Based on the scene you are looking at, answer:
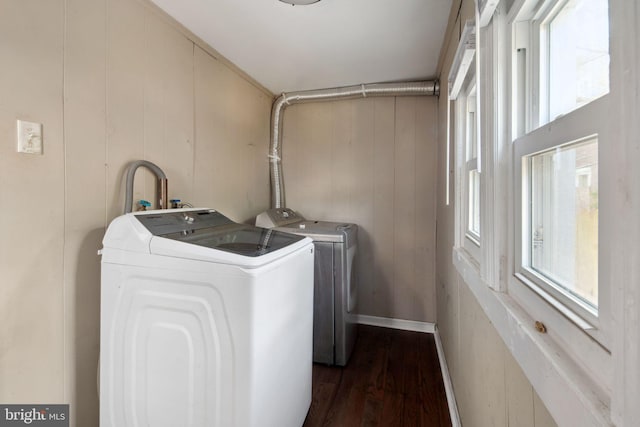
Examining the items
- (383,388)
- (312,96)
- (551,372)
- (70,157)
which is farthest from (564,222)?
(312,96)

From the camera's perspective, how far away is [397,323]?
2705 millimetres

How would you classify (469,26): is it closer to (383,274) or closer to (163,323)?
(163,323)

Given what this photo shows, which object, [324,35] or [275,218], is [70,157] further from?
[324,35]

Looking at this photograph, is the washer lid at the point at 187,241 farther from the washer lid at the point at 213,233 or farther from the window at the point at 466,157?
the window at the point at 466,157

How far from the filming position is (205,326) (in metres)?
1.04

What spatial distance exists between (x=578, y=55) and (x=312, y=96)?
2.32 metres

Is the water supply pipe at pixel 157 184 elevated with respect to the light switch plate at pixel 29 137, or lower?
lower

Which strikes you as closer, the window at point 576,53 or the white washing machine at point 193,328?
the window at point 576,53

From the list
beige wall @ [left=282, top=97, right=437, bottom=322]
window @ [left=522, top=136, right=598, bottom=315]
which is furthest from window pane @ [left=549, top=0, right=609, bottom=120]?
beige wall @ [left=282, top=97, right=437, bottom=322]

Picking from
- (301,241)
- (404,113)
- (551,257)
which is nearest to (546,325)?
(551,257)

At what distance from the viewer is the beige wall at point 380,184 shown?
8.62 feet

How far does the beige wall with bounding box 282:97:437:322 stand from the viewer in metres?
2.63

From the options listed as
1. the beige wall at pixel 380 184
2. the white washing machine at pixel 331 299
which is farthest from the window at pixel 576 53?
the beige wall at pixel 380 184

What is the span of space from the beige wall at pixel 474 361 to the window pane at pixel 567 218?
26 centimetres
